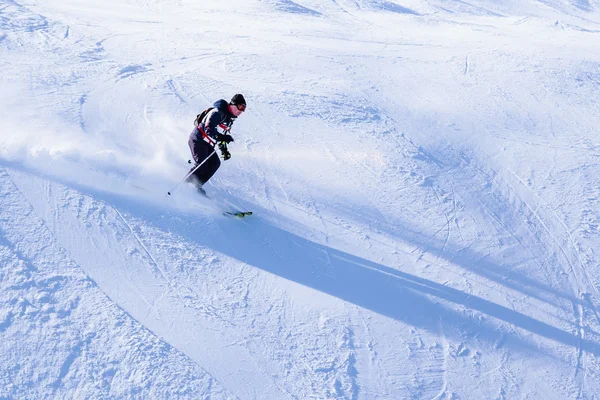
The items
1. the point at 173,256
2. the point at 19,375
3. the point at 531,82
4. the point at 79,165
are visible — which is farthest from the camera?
the point at 531,82

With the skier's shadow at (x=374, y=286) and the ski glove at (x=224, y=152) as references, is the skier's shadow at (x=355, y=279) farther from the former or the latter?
the ski glove at (x=224, y=152)

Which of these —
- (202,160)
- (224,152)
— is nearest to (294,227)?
(224,152)

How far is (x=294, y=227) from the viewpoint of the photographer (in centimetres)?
686

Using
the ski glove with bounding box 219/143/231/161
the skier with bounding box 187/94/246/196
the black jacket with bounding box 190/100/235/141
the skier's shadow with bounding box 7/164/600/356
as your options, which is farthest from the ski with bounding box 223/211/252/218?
the black jacket with bounding box 190/100/235/141

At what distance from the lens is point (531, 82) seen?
1209cm

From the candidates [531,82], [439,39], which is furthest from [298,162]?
[439,39]

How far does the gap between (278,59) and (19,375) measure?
9505 mm

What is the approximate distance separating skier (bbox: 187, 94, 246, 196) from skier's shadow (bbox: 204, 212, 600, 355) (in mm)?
845

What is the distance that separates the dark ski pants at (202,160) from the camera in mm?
6926

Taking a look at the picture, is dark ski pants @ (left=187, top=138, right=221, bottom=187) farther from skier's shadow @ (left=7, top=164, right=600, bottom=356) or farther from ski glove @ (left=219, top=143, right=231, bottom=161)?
skier's shadow @ (left=7, top=164, right=600, bottom=356)

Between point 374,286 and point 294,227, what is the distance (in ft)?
4.51

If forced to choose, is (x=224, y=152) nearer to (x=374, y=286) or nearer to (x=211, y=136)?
(x=211, y=136)

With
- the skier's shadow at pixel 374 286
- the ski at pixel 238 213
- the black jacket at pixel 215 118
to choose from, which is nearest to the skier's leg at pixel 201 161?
the black jacket at pixel 215 118

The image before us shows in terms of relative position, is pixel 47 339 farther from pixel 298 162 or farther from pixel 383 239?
pixel 298 162
